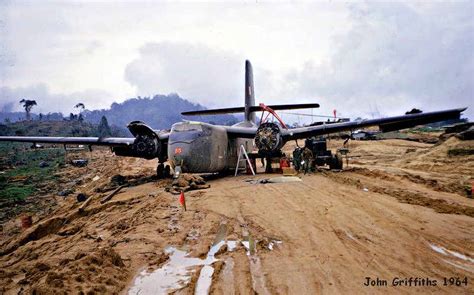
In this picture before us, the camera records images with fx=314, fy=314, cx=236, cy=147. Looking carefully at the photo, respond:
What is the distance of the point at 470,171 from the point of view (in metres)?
14.5

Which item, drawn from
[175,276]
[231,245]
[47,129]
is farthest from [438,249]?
[47,129]

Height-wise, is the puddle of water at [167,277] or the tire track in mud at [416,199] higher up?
the puddle of water at [167,277]

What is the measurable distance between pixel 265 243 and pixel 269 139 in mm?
10560

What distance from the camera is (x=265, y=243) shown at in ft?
18.1

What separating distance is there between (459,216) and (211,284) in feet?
21.6

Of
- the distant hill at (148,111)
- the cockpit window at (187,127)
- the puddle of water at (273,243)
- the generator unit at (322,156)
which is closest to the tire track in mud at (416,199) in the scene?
the generator unit at (322,156)

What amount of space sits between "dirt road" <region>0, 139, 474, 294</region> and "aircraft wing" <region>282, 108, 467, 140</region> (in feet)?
12.9

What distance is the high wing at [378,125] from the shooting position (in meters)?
13.5

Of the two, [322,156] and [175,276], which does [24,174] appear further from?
[175,276]

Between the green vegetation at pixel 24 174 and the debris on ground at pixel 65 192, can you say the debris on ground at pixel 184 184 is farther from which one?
the green vegetation at pixel 24 174

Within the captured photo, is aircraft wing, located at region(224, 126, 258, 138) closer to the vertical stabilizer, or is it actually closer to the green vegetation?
the vertical stabilizer

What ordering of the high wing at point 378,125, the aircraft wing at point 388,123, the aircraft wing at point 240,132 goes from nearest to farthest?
the aircraft wing at point 388,123, the high wing at point 378,125, the aircraft wing at point 240,132

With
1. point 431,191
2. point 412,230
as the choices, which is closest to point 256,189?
point 412,230

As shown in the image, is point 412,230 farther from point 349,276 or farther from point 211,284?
point 211,284
